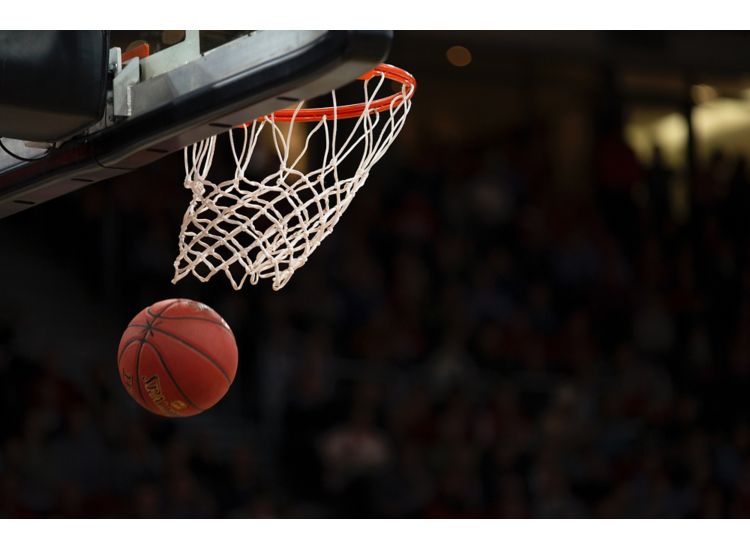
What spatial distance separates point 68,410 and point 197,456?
0.69 metres

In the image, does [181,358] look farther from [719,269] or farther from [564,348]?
[719,269]

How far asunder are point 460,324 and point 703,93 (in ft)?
10.7

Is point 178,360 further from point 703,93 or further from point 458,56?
point 703,93

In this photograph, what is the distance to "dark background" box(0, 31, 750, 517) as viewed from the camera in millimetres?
6070

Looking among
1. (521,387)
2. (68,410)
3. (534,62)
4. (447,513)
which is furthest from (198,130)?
(534,62)

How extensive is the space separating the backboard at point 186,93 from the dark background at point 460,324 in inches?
132

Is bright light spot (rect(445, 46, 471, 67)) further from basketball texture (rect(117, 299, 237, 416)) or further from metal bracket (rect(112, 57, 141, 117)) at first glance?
metal bracket (rect(112, 57, 141, 117))

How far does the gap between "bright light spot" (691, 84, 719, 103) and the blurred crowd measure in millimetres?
732

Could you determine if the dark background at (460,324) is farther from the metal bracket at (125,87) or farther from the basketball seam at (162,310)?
the metal bracket at (125,87)

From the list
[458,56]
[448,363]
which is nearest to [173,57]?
[448,363]

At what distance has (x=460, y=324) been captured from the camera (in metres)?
7.13

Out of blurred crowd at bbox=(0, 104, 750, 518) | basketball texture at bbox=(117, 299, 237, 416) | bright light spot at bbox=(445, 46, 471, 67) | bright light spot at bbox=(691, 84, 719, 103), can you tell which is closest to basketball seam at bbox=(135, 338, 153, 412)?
basketball texture at bbox=(117, 299, 237, 416)

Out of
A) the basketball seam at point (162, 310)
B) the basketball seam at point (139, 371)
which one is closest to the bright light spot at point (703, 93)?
the basketball seam at point (162, 310)

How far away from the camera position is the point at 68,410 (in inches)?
229
